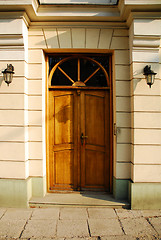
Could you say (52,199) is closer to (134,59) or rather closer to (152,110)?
(152,110)

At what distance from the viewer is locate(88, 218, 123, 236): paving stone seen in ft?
10.5

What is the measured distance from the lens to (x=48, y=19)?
13.9 ft

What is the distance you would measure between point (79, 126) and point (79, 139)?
1.02 ft

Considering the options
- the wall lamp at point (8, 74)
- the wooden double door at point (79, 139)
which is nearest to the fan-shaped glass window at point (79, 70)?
the wooden double door at point (79, 139)

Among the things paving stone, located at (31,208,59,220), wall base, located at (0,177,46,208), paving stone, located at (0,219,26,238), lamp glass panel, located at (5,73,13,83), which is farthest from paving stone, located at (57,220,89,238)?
lamp glass panel, located at (5,73,13,83)

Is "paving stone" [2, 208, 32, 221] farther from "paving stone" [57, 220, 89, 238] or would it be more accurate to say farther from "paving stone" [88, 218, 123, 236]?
"paving stone" [88, 218, 123, 236]

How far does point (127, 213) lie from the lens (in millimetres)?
3840

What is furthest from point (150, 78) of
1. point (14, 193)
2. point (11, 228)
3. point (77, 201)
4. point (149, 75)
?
point (11, 228)

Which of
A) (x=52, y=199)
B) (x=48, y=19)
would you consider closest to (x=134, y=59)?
(x=48, y=19)

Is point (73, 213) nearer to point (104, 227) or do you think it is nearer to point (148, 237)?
point (104, 227)

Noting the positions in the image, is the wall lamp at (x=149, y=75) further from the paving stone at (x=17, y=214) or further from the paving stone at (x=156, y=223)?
the paving stone at (x=17, y=214)

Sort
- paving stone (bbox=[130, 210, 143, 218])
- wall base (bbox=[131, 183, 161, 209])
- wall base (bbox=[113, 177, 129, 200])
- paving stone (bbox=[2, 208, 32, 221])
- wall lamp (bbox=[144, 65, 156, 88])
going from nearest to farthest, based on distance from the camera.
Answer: paving stone (bbox=[2, 208, 32, 221])
paving stone (bbox=[130, 210, 143, 218])
wall lamp (bbox=[144, 65, 156, 88])
wall base (bbox=[131, 183, 161, 209])
wall base (bbox=[113, 177, 129, 200])

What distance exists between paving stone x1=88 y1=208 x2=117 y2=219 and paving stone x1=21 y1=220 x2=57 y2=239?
747 mm

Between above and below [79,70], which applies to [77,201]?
below
